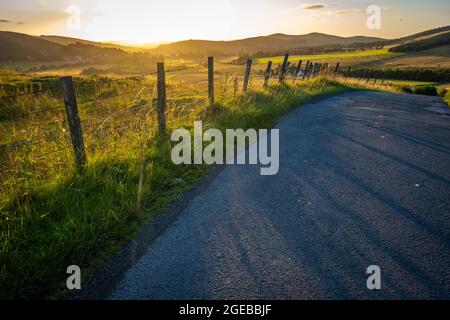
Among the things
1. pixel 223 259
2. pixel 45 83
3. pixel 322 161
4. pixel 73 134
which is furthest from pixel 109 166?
pixel 45 83

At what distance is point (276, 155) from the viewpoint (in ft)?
19.9

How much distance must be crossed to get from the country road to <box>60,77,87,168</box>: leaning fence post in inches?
78.2

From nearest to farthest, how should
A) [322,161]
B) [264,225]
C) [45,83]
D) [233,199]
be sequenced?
[264,225], [233,199], [322,161], [45,83]

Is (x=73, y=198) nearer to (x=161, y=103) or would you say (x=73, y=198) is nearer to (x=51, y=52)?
(x=161, y=103)

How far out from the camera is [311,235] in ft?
11.1

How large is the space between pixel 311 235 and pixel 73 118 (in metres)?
3.79

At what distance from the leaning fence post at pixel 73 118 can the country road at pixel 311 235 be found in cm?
199

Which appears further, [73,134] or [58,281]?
[73,134]

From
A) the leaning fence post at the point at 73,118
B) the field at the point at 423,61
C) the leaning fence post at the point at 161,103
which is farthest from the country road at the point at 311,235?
the field at the point at 423,61

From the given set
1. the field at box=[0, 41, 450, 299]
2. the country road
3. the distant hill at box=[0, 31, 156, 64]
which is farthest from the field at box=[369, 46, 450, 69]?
the field at box=[0, 41, 450, 299]

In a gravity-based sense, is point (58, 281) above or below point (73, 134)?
below
